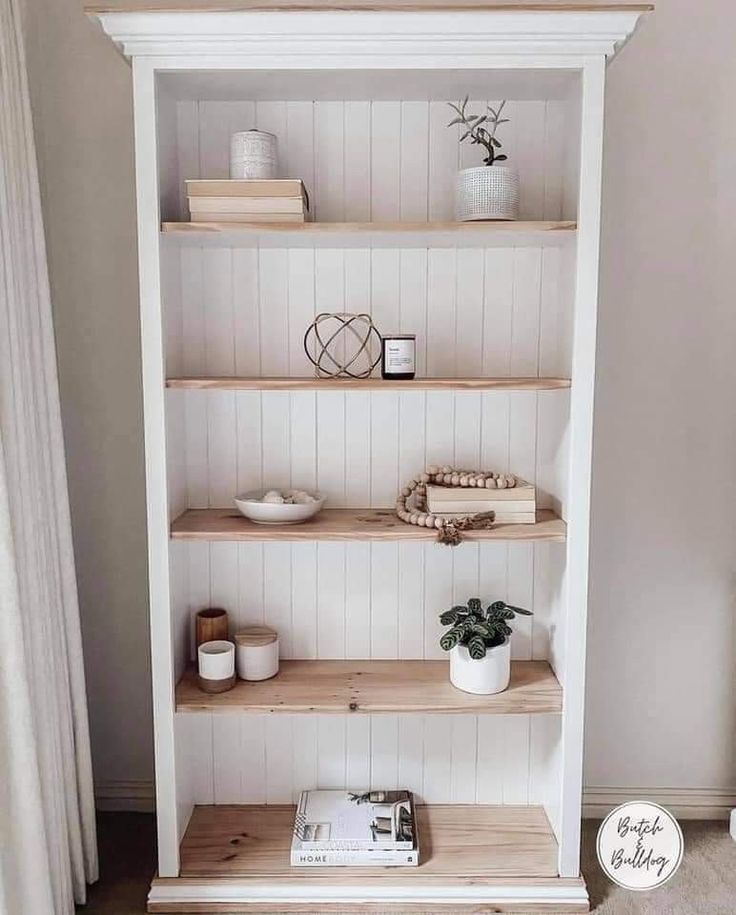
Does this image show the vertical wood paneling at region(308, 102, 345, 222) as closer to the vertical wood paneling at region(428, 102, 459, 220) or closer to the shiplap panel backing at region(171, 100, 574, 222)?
the shiplap panel backing at region(171, 100, 574, 222)

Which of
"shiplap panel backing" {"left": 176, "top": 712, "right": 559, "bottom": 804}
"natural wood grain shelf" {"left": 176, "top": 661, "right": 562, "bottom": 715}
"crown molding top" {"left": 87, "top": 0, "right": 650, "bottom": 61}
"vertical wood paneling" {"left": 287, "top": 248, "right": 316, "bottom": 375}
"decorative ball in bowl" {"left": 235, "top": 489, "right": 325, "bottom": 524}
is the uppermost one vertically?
"crown molding top" {"left": 87, "top": 0, "right": 650, "bottom": 61}

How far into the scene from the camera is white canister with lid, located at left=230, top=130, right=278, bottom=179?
197 centimetres

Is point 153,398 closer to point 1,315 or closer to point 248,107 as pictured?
point 1,315

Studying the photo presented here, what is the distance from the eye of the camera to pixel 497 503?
2076 mm

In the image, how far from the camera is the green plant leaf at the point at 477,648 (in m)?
2.04

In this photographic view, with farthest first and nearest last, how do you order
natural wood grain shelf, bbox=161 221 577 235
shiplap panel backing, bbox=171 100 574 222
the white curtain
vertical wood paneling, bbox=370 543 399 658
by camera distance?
vertical wood paneling, bbox=370 543 399 658
shiplap panel backing, bbox=171 100 574 222
natural wood grain shelf, bbox=161 221 577 235
the white curtain

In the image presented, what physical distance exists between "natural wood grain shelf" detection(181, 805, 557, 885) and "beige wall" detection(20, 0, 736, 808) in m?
0.31

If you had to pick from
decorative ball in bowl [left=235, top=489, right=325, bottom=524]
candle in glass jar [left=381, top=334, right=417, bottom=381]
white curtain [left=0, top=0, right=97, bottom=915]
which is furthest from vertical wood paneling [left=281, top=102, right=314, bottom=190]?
decorative ball in bowl [left=235, top=489, right=325, bottom=524]

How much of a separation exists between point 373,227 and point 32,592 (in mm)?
1066

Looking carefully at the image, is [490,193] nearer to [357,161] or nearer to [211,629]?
[357,161]

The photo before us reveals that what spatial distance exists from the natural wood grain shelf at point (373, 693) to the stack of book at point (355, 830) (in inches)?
13.5

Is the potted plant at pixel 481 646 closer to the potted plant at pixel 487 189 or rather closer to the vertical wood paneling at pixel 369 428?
the vertical wood paneling at pixel 369 428

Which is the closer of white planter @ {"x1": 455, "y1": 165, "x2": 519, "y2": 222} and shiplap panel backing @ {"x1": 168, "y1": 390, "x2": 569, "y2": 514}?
white planter @ {"x1": 455, "y1": 165, "x2": 519, "y2": 222}

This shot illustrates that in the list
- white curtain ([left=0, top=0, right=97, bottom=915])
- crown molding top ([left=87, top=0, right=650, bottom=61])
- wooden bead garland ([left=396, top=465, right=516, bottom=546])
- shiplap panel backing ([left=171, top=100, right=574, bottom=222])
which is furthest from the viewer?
shiplap panel backing ([left=171, top=100, right=574, bottom=222])
